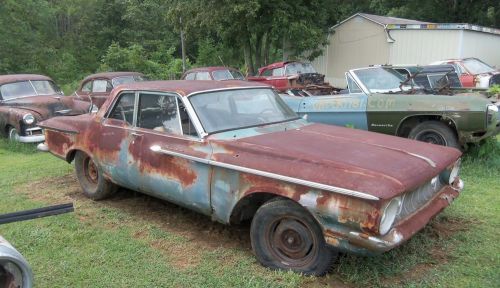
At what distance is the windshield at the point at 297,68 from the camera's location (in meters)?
17.0

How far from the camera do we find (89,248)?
15.2ft

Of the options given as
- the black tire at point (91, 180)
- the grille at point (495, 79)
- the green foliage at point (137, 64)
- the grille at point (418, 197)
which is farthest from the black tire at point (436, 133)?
the green foliage at point (137, 64)

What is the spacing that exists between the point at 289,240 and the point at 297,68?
45.8ft

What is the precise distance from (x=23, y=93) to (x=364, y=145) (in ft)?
31.0

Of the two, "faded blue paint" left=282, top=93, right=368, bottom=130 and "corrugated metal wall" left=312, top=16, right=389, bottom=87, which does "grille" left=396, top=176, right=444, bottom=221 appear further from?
"corrugated metal wall" left=312, top=16, right=389, bottom=87

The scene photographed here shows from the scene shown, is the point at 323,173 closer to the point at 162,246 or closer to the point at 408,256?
the point at 408,256

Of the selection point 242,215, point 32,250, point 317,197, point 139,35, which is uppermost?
point 139,35

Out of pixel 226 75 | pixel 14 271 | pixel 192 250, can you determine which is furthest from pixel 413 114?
pixel 226 75

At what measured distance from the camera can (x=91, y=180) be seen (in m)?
6.26

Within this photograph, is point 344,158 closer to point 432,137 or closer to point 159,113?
point 159,113

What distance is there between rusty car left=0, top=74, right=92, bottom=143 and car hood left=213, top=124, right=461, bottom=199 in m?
7.14

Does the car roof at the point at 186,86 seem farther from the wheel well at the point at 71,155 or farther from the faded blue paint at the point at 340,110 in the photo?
the faded blue paint at the point at 340,110

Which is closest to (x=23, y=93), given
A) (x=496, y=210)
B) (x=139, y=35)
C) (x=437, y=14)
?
(x=496, y=210)

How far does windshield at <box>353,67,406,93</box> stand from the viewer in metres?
8.26
